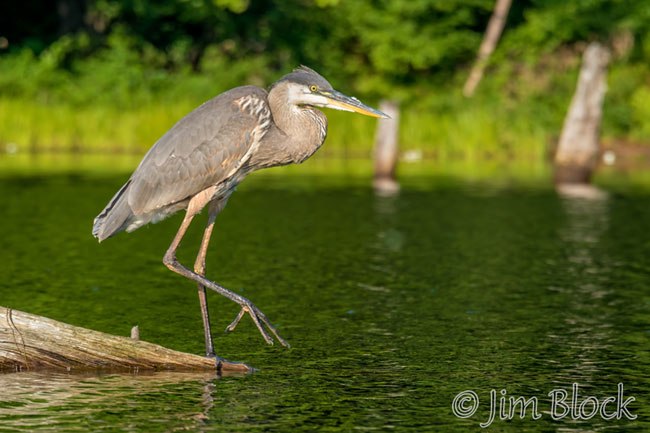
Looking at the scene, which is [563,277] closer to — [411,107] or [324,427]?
[324,427]

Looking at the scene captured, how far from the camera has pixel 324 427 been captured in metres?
6.94

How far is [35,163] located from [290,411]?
2382cm

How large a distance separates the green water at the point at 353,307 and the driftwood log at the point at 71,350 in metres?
0.11

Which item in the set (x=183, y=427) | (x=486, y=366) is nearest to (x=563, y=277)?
(x=486, y=366)

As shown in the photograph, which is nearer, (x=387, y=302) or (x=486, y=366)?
(x=486, y=366)

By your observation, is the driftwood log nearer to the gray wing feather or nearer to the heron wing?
the gray wing feather

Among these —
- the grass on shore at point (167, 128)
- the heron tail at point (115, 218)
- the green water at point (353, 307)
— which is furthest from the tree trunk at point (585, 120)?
the heron tail at point (115, 218)

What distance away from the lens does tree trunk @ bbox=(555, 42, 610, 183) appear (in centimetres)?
2712

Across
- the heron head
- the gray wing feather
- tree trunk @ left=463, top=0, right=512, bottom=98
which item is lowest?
the gray wing feather

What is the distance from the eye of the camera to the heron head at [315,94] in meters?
8.20

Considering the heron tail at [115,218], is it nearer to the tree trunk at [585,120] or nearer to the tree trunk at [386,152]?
the tree trunk at [386,152]

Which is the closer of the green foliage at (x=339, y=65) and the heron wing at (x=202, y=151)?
the heron wing at (x=202, y=151)

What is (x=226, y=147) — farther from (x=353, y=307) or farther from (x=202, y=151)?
(x=353, y=307)

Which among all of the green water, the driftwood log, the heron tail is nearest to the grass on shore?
the green water
